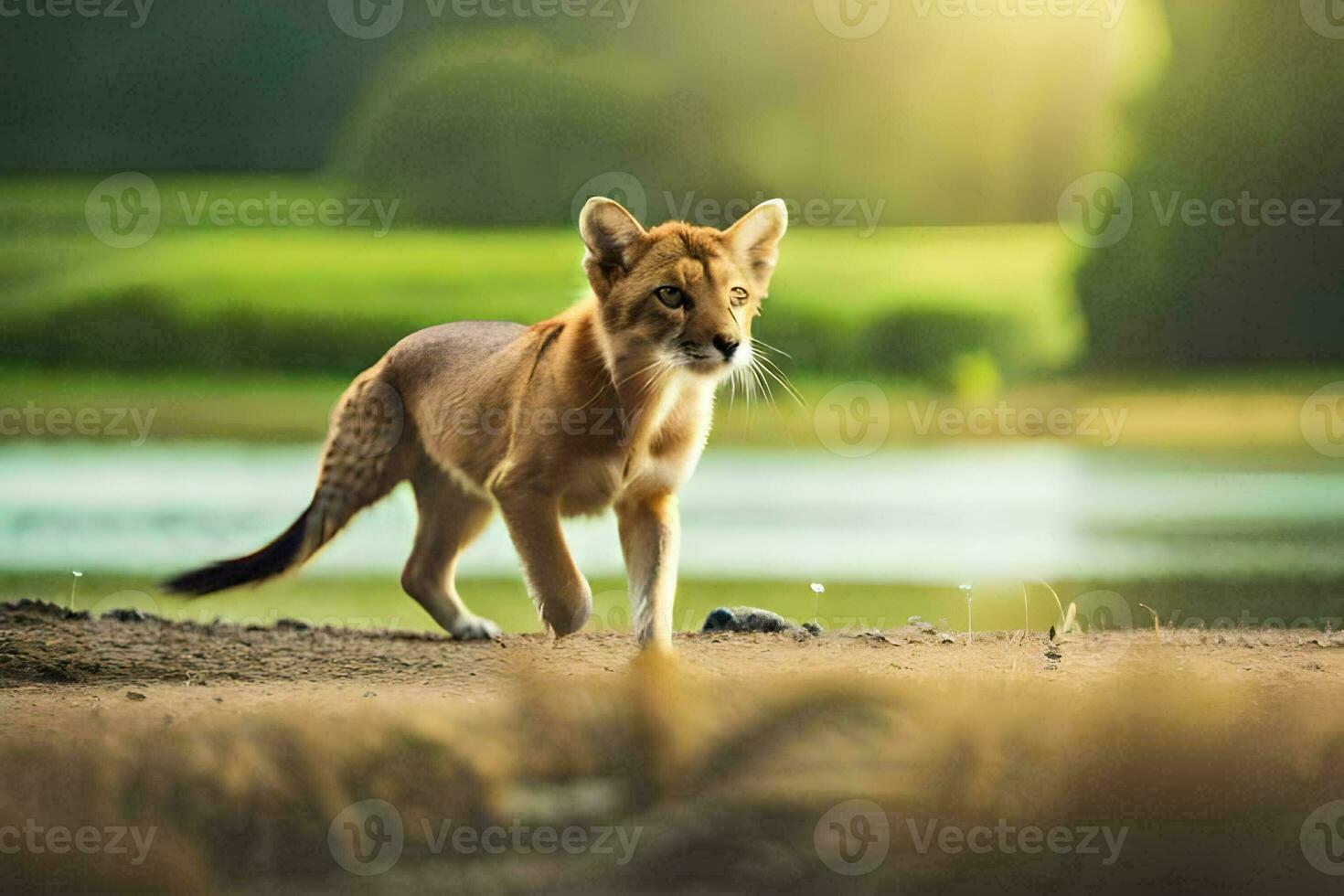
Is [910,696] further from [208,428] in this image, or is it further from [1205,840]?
[208,428]

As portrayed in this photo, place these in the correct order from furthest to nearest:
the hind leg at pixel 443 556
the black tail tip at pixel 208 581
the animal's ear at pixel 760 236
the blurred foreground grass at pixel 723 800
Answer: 1. the hind leg at pixel 443 556
2. the black tail tip at pixel 208 581
3. the animal's ear at pixel 760 236
4. the blurred foreground grass at pixel 723 800

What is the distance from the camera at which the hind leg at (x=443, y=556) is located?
345cm

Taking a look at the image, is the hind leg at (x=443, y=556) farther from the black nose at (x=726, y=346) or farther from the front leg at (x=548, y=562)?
the black nose at (x=726, y=346)

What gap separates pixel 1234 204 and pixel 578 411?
1.98 meters

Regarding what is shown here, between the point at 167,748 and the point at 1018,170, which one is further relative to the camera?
the point at 1018,170

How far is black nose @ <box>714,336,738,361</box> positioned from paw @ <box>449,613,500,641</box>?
108cm

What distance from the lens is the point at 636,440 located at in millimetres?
2969

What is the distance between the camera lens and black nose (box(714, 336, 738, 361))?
278 cm

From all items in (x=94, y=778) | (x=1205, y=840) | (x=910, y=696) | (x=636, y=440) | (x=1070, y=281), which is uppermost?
(x=1070, y=281)

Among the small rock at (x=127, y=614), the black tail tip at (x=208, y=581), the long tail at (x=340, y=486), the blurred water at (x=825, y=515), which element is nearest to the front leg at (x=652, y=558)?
the blurred water at (x=825, y=515)

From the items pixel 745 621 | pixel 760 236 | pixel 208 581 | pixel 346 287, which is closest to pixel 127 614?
pixel 208 581

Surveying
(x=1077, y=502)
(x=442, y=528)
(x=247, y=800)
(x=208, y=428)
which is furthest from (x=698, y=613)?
(x=247, y=800)

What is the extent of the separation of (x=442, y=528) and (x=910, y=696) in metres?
1.64

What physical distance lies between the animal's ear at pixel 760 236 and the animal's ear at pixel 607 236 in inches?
8.0
